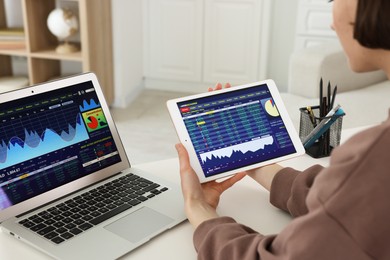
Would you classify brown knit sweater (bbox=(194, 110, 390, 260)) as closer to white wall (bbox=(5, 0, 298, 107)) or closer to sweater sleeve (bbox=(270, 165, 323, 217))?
sweater sleeve (bbox=(270, 165, 323, 217))

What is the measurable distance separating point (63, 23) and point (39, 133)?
2364 mm

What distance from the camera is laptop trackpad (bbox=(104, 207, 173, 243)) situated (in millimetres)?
1005

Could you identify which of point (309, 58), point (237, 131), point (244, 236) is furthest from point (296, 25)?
point (244, 236)

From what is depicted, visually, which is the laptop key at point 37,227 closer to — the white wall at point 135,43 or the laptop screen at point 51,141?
the laptop screen at point 51,141

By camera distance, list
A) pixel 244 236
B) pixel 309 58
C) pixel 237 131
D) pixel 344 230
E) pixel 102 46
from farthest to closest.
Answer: pixel 102 46
pixel 309 58
pixel 237 131
pixel 244 236
pixel 344 230

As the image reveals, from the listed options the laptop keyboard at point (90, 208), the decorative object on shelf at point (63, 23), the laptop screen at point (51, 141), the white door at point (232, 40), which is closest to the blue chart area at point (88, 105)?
the laptop screen at point (51, 141)

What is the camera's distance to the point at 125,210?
1.08 m

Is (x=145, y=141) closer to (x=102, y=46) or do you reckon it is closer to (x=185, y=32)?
(x=102, y=46)

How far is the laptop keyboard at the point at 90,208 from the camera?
1.01 m

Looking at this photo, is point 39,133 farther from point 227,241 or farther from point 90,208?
point 227,241

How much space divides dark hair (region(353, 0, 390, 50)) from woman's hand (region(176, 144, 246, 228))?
17.1 inches

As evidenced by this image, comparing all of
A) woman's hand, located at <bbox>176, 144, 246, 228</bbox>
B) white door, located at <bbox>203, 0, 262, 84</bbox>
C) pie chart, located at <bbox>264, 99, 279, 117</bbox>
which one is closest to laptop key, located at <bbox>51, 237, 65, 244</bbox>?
woman's hand, located at <bbox>176, 144, 246, 228</bbox>

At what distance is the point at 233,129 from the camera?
1.18 meters

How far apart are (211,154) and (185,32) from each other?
2.89 meters
